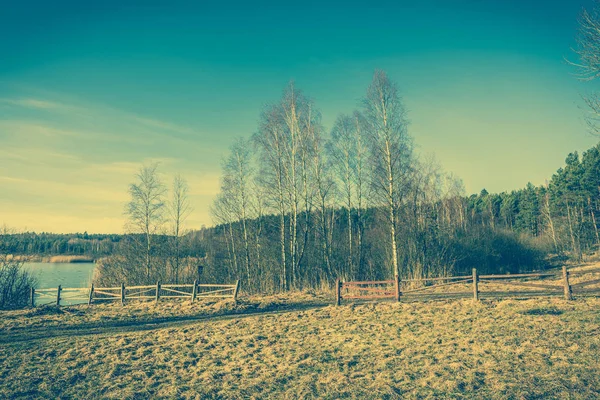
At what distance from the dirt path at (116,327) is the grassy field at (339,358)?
77cm

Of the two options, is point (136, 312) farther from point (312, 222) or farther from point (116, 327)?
point (312, 222)

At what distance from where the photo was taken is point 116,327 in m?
14.1

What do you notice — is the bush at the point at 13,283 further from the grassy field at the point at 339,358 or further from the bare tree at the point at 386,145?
the bare tree at the point at 386,145

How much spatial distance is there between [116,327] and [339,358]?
929cm

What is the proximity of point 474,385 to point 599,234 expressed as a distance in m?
49.4

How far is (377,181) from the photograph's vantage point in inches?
848

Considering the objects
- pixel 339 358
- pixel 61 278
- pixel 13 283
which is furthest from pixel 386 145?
pixel 61 278

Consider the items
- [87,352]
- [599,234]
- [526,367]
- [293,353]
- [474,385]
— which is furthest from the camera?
[599,234]

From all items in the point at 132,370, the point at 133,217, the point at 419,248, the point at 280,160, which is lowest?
the point at 132,370

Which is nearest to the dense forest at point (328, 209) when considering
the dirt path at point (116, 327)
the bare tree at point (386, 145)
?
the bare tree at point (386, 145)

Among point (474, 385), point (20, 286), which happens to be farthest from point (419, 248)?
point (20, 286)

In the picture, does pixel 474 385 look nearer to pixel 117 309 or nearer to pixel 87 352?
pixel 87 352

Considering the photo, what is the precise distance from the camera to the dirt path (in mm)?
12836

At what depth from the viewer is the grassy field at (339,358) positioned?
7043 millimetres
